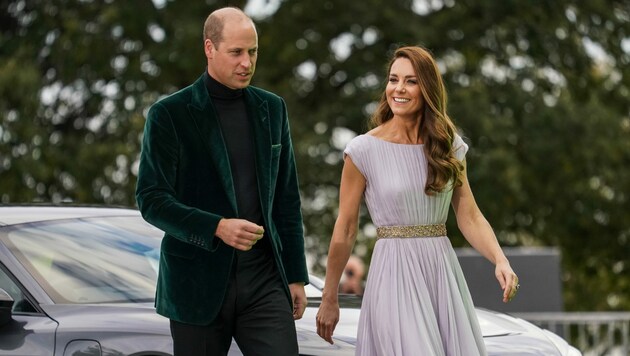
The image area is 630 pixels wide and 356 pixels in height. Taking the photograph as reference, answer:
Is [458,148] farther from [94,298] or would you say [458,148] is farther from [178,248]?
[94,298]

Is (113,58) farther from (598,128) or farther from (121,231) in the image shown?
(121,231)

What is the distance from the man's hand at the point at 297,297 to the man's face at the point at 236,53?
2.32 feet

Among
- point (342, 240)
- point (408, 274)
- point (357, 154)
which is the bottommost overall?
point (408, 274)

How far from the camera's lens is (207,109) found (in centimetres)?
509

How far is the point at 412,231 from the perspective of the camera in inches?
214

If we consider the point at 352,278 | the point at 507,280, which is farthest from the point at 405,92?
the point at 352,278

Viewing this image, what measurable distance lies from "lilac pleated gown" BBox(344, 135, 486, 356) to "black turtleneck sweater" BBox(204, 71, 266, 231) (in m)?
0.51

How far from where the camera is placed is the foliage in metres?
19.8

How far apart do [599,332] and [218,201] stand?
9035 millimetres

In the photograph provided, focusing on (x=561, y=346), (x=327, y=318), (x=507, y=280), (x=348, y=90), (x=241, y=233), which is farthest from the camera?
(x=348, y=90)

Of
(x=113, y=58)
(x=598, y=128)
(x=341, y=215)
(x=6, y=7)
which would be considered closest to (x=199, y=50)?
→ (x=113, y=58)

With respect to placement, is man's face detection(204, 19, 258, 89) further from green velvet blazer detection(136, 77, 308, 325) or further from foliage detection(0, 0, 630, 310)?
foliage detection(0, 0, 630, 310)

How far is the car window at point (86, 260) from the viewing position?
21.2 feet

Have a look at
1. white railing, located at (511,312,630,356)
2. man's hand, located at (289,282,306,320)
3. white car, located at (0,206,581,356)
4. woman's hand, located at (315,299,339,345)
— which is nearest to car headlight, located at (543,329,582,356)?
white car, located at (0,206,581,356)
